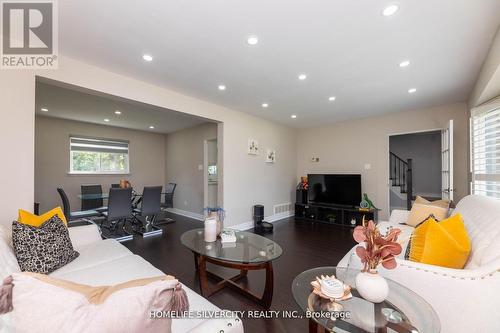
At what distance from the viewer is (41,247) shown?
1687mm

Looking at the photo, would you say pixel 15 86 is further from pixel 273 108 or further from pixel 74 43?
pixel 273 108

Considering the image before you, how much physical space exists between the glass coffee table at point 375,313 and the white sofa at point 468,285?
0.10 metres

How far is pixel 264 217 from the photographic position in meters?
5.18

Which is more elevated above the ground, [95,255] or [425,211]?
[425,211]

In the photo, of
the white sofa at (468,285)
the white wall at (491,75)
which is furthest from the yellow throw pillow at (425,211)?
the white wall at (491,75)

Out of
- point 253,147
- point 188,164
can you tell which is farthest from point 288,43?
point 188,164

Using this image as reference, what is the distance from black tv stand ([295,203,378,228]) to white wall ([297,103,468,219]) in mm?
473

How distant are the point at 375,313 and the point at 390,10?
2226 mm

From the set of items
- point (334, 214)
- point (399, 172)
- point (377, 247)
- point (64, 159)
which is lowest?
point (334, 214)

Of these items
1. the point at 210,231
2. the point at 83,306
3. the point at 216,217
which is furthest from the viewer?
the point at 216,217

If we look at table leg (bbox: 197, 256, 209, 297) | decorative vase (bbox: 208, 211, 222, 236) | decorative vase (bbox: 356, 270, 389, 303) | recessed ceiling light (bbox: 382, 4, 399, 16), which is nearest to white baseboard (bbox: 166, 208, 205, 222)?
decorative vase (bbox: 208, 211, 222, 236)

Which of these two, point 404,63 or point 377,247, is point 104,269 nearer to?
point 377,247

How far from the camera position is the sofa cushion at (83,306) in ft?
1.97

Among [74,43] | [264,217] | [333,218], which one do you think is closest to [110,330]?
[74,43]
